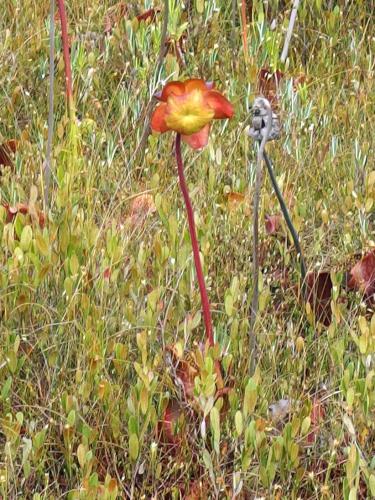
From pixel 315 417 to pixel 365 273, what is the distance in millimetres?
488

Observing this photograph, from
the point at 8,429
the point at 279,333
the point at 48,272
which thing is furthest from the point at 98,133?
the point at 8,429

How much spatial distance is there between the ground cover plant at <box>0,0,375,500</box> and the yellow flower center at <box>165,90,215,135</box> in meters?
0.02

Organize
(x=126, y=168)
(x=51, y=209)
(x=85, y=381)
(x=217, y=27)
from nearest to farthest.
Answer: (x=85, y=381) → (x=51, y=209) → (x=126, y=168) → (x=217, y=27)

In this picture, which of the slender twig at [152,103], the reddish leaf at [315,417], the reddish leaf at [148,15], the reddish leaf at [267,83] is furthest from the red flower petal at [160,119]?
the reddish leaf at [148,15]

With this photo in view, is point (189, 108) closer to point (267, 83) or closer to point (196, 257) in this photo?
point (196, 257)

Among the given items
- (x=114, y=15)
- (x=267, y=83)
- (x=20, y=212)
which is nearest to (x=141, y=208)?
(x=20, y=212)

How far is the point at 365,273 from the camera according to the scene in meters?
2.63

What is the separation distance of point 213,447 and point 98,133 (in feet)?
4.33

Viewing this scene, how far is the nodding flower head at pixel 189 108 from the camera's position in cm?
207

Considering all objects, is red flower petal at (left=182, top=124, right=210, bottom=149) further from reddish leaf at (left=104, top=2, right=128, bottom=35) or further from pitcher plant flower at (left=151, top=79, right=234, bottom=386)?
reddish leaf at (left=104, top=2, right=128, bottom=35)

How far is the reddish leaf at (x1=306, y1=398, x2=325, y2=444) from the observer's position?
221cm

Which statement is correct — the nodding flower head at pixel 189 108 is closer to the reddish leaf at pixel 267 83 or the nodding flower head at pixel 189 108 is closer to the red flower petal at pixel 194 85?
the red flower petal at pixel 194 85

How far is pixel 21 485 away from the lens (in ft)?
6.71

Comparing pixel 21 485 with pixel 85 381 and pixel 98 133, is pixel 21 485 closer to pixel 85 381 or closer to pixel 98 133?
pixel 85 381
